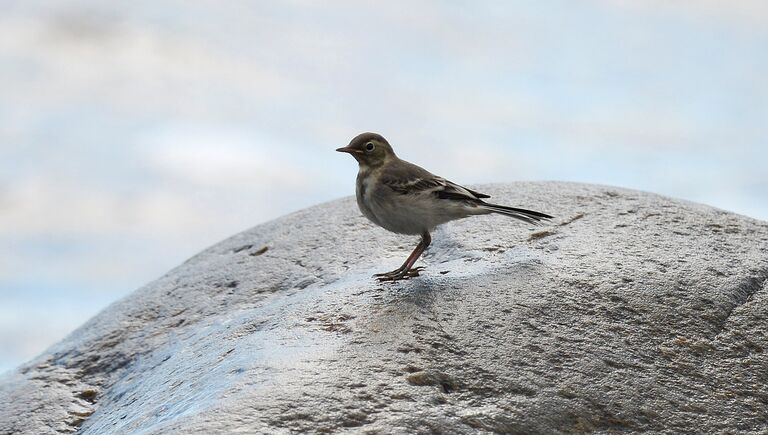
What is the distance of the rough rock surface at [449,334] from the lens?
5.62 meters

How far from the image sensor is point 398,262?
27.6 feet

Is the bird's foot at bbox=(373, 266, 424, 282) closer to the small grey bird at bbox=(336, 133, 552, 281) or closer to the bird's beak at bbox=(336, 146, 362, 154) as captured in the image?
the small grey bird at bbox=(336, 133, 552, 281)

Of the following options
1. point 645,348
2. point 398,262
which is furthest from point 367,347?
point 398,262

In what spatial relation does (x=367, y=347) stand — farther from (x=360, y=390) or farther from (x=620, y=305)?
(x=620, y=305)

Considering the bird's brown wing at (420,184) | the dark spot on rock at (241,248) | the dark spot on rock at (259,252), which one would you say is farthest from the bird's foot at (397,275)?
the dark spot on rock at (241,248)

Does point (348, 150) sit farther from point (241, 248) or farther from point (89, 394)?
point (89, 394)

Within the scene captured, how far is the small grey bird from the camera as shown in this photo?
765cm

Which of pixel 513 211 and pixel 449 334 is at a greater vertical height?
pixel 513 211

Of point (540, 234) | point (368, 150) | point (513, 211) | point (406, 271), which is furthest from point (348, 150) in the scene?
point (540, 234)

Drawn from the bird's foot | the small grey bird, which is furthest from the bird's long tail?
the bird's foot

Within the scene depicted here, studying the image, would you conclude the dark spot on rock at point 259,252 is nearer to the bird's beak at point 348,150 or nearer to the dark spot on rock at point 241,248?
the dark spot on rock at point 241,248

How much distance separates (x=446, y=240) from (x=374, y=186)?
123 cm

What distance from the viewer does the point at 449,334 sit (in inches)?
248

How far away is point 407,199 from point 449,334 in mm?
1637
